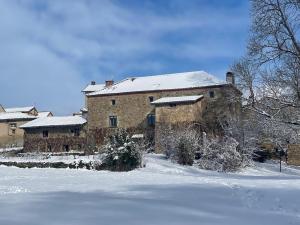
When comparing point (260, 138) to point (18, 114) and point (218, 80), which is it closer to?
point (218, 80)

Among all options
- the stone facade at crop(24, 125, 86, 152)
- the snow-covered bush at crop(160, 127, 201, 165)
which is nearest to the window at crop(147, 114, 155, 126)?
the stone facade at crop(24, 125, 86, 152)

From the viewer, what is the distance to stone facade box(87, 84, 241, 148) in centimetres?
4628

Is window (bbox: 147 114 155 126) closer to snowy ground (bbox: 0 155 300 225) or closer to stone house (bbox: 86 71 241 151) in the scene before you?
stone house (bbox: 86 71 241 151)

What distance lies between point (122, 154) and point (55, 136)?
2676 centimetres

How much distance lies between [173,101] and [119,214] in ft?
123

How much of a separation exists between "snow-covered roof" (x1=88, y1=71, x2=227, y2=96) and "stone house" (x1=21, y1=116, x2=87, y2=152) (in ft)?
16.9

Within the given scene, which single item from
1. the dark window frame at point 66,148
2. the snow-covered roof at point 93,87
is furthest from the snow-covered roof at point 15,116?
the dark window frame at point 66,148

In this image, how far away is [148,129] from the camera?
49.2 metres

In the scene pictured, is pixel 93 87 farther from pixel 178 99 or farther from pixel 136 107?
pixel 178 99

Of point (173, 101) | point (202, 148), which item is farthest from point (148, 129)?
point (202, 148)

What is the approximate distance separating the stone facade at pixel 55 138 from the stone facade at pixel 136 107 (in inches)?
74.5

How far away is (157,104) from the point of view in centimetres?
4650

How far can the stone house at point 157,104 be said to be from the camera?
45.9 m

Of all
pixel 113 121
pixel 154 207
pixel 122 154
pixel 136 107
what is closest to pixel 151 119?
pixel 136 107
